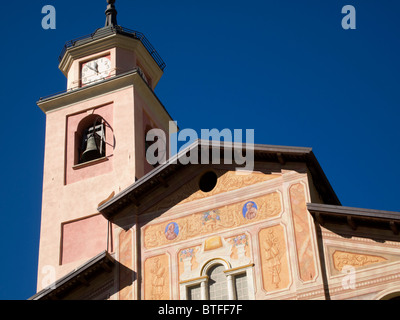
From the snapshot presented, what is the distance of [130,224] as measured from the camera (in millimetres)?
27438

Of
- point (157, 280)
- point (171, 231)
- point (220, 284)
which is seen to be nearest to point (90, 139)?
point (171, 231)

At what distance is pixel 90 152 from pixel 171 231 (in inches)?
439

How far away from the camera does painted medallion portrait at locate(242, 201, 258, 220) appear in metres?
25.9

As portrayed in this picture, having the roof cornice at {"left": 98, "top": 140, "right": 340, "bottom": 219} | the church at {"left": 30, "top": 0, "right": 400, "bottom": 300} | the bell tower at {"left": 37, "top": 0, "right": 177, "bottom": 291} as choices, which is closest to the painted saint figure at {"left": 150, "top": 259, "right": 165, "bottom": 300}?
the church at {"left": 30, "top": 0, "right": 400, "bottom": 300}

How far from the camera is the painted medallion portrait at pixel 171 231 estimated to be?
87.5ft

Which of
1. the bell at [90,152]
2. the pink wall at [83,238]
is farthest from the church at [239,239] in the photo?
the bell at [90,152]

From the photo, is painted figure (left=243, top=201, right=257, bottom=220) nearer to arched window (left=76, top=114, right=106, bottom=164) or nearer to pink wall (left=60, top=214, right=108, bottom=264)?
pink wall (left=60, top=214, right=108, bottom=264)

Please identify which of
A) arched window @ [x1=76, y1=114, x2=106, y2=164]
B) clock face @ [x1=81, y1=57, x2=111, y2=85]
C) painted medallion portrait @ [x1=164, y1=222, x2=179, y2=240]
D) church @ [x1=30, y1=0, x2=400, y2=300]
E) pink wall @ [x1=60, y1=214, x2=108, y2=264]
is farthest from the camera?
clock face @ [x1=81, y1=57, x2=111, y2=85]

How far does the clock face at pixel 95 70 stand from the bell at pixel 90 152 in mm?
4245

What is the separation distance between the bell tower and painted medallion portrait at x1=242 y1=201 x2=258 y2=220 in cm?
746
